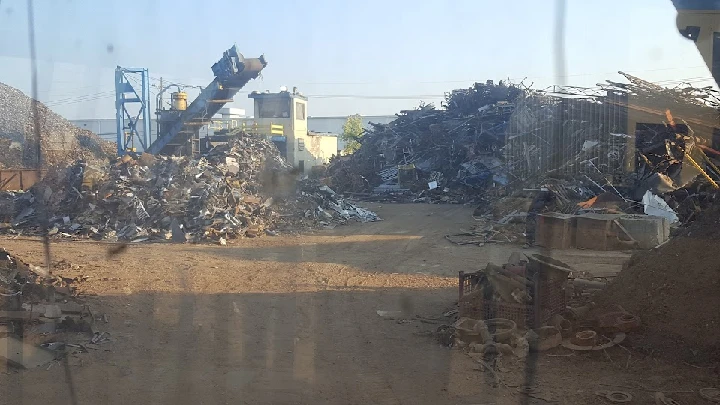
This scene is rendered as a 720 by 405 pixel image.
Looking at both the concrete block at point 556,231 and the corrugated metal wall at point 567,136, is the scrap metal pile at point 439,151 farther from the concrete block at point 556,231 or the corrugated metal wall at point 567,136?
the concrete block at point 556,231

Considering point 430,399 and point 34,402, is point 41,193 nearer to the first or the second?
point 34,402

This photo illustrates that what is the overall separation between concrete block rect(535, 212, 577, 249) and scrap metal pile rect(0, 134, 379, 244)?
6738 millimetres

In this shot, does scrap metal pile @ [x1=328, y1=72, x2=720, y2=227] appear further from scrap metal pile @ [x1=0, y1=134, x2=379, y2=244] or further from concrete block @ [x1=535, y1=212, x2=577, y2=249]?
scrap metal pile @ [x1=0, y1=134, x2=379, y2=244]

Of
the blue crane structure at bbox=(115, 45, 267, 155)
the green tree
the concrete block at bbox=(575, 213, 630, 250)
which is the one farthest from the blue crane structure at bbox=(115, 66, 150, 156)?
the green tree

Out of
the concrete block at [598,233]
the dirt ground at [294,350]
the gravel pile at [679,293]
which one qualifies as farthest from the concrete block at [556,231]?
the gravel pile at [679,293]

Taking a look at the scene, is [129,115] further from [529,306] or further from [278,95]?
[529,306]

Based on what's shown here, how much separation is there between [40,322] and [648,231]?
39.4 feet

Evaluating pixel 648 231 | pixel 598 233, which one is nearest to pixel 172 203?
pixel 598 233

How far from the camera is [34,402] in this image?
16.5 feet

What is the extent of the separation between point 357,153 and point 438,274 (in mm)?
23353

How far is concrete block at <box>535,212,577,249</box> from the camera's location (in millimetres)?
14031

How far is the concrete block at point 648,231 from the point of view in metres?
13.4

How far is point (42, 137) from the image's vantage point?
98.8ft

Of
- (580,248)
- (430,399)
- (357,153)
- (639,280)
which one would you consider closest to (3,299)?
(430,399)
